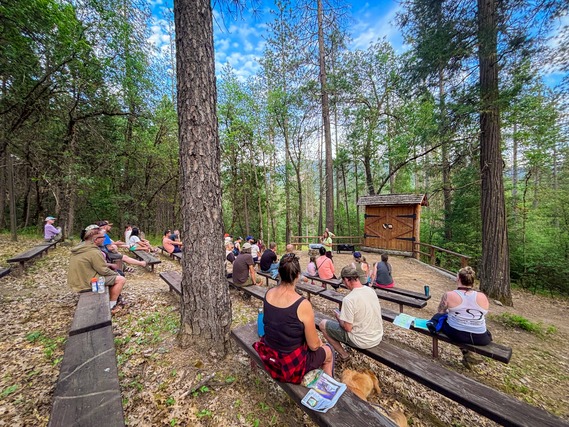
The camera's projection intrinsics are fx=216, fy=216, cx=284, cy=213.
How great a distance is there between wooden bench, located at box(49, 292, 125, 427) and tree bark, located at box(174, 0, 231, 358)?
32.5 inches

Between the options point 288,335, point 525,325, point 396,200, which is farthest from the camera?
point 396,200

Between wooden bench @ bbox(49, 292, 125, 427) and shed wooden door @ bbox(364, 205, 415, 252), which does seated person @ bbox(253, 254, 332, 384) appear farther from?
shed wooden door @ bbox(364, 205, 415, 252)

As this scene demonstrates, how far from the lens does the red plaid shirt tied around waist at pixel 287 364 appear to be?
1856 millimetres

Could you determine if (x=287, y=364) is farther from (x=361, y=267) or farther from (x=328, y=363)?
(x=361, y=267)

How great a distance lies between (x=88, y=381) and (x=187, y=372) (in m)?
0.86

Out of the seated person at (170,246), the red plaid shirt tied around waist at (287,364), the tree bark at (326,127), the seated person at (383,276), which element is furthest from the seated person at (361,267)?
the seated person at (170,246)

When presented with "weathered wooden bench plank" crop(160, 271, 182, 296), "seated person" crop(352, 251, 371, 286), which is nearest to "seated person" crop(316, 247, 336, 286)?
"seated person" crop(352, 251, 371, 286)

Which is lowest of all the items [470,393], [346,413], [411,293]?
[411,293]

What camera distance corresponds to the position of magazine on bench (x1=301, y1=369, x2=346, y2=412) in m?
1.68

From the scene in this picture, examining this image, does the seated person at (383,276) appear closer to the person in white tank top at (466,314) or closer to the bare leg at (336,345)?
the person in white tank top at (466,314)

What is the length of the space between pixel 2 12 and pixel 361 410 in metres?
9.36

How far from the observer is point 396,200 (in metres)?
11.8

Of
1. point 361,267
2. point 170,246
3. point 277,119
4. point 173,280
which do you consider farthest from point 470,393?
point 277,119

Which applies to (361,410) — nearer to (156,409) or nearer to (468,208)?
(156,409)
